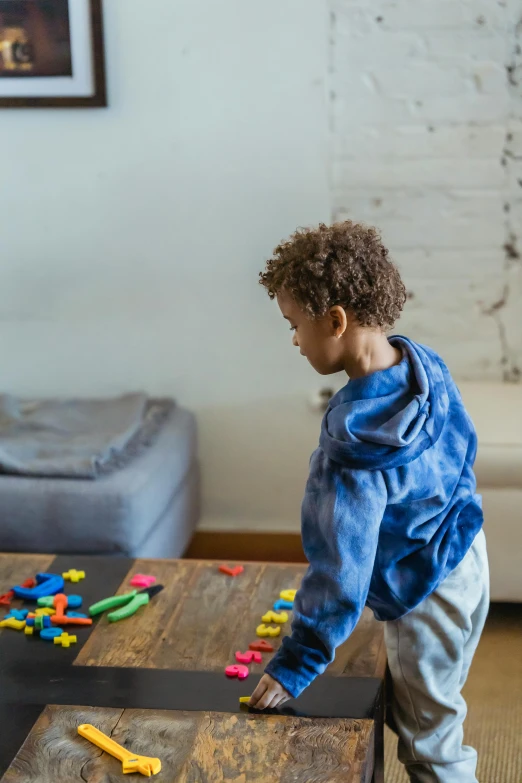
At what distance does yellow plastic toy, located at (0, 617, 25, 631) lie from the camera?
5.29ft

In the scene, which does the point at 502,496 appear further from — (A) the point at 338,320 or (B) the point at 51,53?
(B) the point at 51,53

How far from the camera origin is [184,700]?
1375 millimetres

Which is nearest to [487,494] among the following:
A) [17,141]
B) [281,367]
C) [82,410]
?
[281,367]

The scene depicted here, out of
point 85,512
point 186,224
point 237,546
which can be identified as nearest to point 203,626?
point 85,512

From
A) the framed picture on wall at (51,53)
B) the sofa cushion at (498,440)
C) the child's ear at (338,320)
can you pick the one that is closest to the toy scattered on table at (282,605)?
the child's ear at (338,320)

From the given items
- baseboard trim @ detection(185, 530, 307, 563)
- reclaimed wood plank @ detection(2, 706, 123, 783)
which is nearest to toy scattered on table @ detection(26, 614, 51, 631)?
reclaimed wood plank @ detection(2, 706, 123, 783)

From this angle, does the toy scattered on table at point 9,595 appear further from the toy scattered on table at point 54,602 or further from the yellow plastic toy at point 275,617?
the yellow plastic toy at point 275,617

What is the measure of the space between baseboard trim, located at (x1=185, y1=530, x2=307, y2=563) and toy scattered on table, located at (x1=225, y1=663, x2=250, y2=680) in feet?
4.46

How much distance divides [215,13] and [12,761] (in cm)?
199

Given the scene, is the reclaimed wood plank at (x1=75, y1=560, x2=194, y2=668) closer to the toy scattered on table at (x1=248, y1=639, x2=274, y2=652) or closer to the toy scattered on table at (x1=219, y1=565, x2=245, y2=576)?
the toy scattered on table at (x1=219, y1=565, x2=245, y2=576)

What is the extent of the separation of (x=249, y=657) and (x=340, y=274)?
641 millimetres

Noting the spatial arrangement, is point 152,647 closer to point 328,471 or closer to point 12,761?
point 12,761

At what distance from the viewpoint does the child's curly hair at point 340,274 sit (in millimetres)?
1289

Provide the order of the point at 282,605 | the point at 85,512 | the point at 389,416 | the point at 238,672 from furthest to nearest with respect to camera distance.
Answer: the point at 85,512 < the point at 282,605 < the point at 238,672 < the point at 389,416
